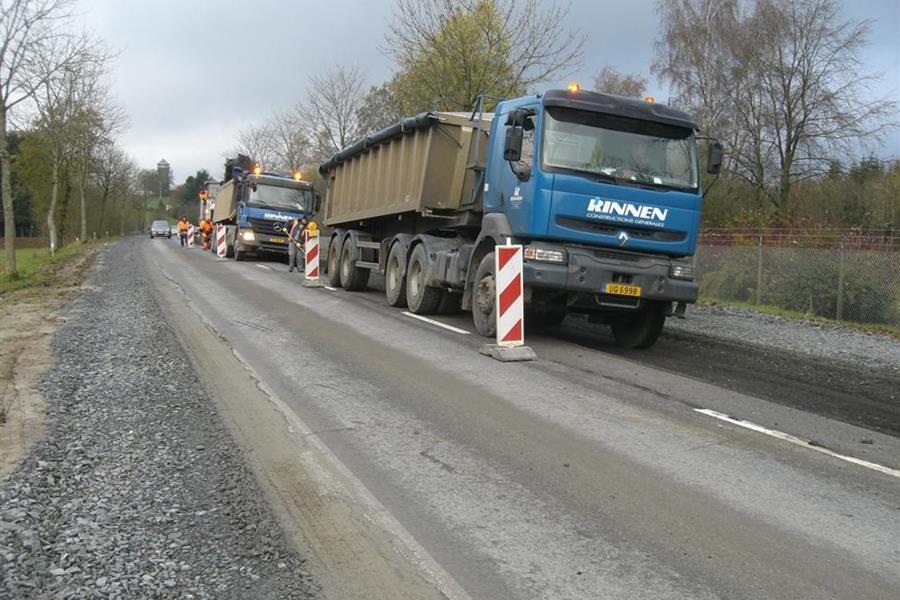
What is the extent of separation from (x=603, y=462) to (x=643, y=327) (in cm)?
560

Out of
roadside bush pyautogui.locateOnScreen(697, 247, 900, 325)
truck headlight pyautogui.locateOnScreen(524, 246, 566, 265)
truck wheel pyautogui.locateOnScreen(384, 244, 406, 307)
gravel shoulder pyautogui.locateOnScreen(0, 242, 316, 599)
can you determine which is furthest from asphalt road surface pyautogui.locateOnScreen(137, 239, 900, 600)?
roadside bush pyautogui.locateOnScreen(697, 247, 900, 325)

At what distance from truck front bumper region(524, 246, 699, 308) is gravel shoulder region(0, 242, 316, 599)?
4188mm

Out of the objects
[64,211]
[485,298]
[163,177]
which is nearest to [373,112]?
[64,211]

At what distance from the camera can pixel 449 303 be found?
12523 mm

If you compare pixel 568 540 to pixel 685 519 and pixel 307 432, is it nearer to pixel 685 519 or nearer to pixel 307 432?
pixel 685 519

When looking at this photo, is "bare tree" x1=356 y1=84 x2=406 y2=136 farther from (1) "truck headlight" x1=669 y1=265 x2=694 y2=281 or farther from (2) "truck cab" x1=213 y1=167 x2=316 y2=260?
(1) "truck headlight" x1=669 y1=265 x2=694 y2=281

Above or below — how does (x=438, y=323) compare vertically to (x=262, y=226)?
below

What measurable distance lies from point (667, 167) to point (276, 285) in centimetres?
1025

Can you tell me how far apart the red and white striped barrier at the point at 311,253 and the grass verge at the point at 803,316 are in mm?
8926

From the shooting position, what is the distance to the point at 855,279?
14.3m

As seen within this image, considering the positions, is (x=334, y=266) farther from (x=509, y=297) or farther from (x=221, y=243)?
(x=221, y=243)

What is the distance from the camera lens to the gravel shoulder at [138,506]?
3305mm

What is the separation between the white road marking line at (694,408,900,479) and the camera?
507cm

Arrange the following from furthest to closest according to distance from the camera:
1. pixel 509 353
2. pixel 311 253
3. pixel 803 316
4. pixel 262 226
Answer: pixel 262 226
pixel 311 253
pixel 803 316
pixel 509 353
